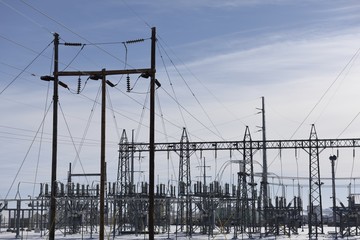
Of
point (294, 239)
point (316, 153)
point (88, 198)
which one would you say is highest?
point (316, 153)

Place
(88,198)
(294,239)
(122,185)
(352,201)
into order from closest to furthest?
(294,239) → (88,198) → (352,201) → (122,185)

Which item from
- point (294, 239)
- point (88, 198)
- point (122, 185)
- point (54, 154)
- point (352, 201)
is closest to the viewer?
point (54, 154)

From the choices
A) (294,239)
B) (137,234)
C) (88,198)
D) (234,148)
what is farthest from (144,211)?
(294,239)

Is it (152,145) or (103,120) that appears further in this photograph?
(152,145)

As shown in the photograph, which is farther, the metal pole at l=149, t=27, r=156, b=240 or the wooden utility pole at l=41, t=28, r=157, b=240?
the metal pole at l=149, t=27, r=156, b=240

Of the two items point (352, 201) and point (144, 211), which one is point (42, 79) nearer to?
point (144, 211)

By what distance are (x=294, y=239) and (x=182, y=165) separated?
14166mm

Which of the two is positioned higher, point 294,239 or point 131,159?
point 131,159

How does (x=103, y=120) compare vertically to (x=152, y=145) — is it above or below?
above

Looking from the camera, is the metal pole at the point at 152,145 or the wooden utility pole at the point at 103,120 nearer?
the wooden utility pole at the point at 103,120

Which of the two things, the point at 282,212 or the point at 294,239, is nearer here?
the point at 294,239

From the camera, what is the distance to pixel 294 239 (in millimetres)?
49969

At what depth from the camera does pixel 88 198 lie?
5491cm

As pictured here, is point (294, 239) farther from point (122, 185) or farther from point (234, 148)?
point (122, 185)
